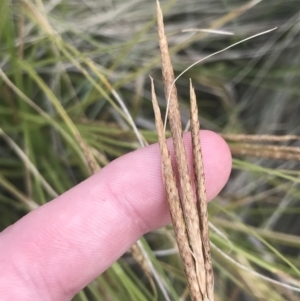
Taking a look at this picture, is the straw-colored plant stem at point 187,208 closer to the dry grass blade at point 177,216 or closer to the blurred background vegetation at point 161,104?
the dry grass blade at point 177,216

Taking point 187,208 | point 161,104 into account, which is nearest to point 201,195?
point 187,208

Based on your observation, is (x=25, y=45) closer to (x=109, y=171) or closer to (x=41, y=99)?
(x=41, y=99)

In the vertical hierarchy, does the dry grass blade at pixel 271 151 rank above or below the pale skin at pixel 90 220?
below

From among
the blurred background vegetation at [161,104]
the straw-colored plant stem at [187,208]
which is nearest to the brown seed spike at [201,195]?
the straw-colored plant stem at [187,208]

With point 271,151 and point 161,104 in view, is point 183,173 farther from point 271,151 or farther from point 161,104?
point 161,104

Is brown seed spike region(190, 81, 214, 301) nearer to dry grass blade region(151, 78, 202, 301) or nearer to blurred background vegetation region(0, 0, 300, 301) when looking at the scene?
dry grass blade region(151, 78, 202, 301)

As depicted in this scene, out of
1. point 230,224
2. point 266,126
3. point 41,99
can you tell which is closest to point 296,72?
point 266,126
